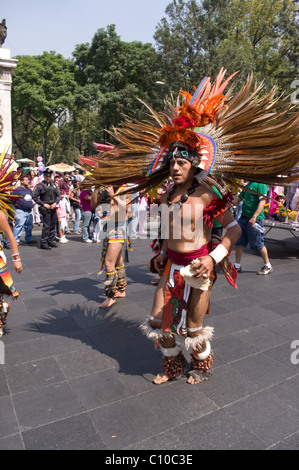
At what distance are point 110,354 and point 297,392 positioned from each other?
5.25ft

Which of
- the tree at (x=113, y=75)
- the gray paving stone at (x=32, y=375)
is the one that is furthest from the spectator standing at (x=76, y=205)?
the tree at (x=113, y=75)

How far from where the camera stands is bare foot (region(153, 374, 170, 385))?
116 inches

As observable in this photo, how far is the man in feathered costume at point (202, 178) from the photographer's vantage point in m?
2.70

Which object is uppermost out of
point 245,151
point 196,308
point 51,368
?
point 245,151

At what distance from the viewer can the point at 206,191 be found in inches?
110

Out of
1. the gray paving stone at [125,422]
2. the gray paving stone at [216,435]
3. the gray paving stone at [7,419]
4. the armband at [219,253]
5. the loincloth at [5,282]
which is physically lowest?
the gray paving stone at [7,419]

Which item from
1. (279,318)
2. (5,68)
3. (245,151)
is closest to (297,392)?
(279,318)

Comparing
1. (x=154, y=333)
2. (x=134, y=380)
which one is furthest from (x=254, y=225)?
(x=134, y=380)

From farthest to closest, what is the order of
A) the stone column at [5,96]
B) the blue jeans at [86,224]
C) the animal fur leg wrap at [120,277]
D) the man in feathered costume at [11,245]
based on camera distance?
the stone column at [5,96] → the blue jeans at [86,224] → the animal fur leg wrap at [120,277] → the man in feathered costume at [11,245]

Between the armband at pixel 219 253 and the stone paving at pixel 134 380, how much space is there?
3.37 feet

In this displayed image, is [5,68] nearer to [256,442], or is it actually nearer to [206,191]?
[206,191]

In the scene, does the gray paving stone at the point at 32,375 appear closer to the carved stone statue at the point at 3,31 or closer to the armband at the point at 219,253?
the armband at the point at 219,253

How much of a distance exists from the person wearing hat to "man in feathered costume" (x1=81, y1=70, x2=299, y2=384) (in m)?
5.93

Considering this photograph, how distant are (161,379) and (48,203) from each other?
6.59 metres
